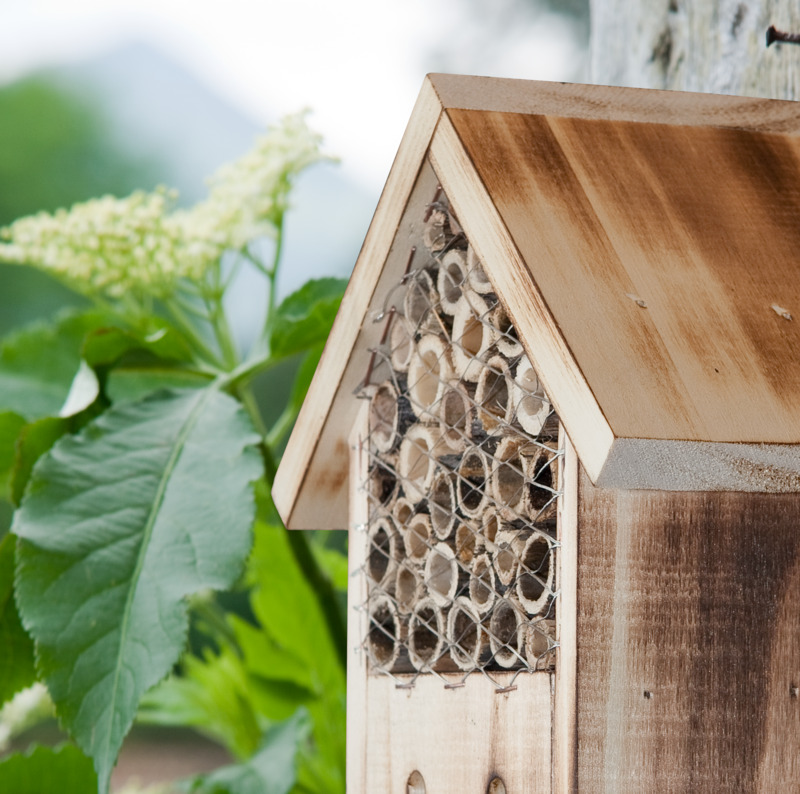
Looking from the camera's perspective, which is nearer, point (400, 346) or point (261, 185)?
point (400, 346)

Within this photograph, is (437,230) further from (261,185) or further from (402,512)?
(261,185)

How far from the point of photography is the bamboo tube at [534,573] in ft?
1.17

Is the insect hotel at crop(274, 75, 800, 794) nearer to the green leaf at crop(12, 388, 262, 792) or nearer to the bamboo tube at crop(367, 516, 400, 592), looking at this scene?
the bamboo tube at crop(367, 516, 400, 592)

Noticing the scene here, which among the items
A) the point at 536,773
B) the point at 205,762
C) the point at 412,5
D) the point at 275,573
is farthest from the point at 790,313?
the point at 205,762

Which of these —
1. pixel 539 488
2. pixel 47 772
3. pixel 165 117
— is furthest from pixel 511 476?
pixel 165 117

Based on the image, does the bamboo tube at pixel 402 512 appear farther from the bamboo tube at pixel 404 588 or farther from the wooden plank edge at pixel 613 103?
the wooden plank edge at pixel 613 103

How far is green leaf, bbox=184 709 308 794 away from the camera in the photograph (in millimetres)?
675

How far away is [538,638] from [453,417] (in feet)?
0.39

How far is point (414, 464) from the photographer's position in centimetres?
47

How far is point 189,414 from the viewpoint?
2.16ft

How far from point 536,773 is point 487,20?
61.6 inches

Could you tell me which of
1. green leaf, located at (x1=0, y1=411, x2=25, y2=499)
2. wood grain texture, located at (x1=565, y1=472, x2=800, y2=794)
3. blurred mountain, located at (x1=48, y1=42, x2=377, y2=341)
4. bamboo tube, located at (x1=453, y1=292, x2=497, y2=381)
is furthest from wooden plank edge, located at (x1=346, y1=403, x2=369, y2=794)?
blurred mountain, located at (x1=48, y1=42, x2=377, y2=341)

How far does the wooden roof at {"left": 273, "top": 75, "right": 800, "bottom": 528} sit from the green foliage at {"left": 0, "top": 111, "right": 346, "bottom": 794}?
23 cm

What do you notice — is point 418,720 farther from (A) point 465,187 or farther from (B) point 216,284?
(B) point 216,284
